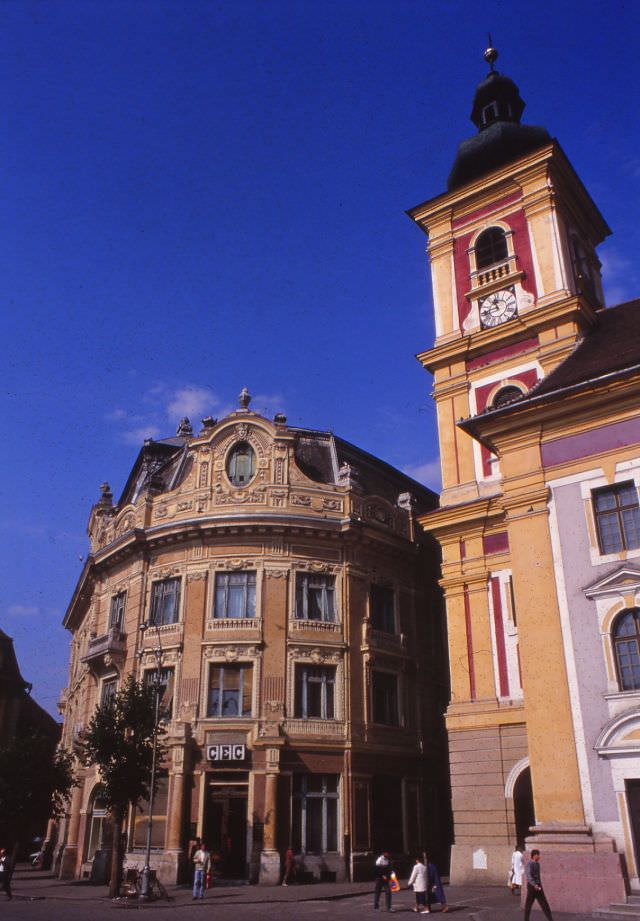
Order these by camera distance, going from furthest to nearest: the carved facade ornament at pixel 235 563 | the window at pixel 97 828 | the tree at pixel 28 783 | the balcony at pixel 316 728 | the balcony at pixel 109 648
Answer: the balcony at pixel 109 648
the tree at pixel 28 783
the window at pixel 97 828
the carved facade ornament at pixel 235 563
the balcony at pixel 316 728

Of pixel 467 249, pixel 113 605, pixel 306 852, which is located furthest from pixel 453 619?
pixel 113 605

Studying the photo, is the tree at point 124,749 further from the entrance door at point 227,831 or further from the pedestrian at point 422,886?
the pedestrian at point 422,886

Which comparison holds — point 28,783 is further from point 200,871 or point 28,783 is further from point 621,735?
point 621,735

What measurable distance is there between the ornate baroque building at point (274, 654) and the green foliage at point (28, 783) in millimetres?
1598

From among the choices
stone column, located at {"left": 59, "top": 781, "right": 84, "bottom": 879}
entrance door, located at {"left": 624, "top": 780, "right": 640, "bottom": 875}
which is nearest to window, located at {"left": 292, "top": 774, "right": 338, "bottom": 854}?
stone column, located at {"left": 59, "top": 781, "right": 84, "bottom": 879}

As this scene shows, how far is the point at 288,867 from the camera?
28141mm

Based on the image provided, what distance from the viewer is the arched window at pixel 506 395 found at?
29531 mm

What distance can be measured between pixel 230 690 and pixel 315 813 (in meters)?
5.51

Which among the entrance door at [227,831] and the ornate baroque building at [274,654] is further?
the ornate baroque building at [274,654]

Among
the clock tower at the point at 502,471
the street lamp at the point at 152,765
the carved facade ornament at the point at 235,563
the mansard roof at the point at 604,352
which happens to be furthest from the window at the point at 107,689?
the mansard roof at the point at 604,352

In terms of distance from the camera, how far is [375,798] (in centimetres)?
3231

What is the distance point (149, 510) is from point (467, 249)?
688 inches

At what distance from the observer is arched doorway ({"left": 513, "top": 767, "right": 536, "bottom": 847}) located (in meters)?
24.7

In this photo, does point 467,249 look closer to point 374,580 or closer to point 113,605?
point 374,580
